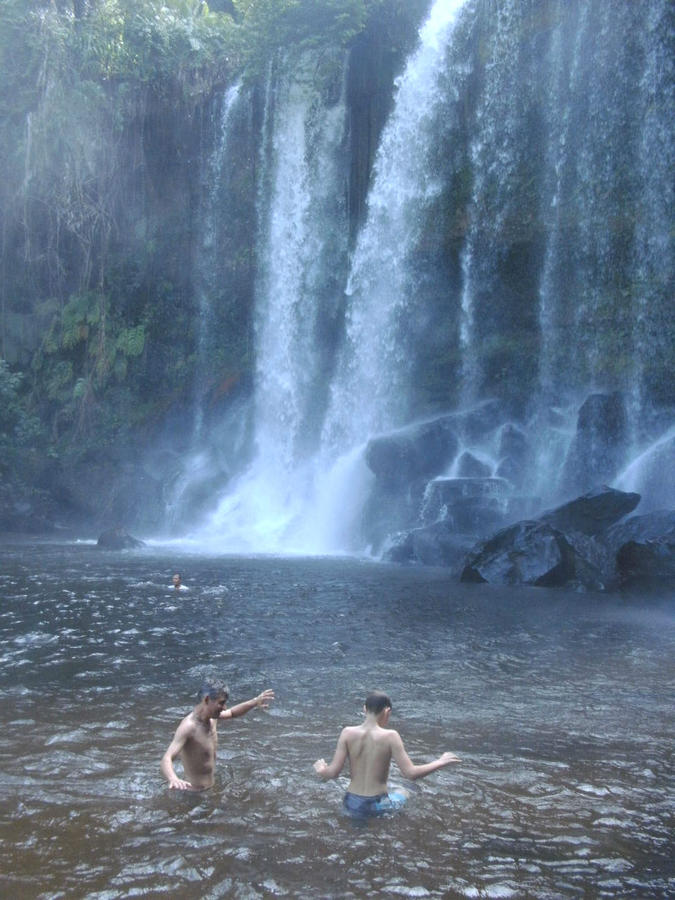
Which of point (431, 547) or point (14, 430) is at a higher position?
point (14, 430)

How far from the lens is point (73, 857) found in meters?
4.53

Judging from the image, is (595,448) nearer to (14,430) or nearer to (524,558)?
(524,558)

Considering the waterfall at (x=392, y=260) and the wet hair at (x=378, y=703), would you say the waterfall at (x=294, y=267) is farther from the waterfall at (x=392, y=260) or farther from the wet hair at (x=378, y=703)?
the wet hair at (x=378, y=703)

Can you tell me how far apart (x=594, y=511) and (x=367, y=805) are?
43.8 ft

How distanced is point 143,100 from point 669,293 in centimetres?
2018

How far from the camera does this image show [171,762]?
17.7 ft

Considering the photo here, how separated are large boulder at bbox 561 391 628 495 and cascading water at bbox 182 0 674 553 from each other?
9 cm

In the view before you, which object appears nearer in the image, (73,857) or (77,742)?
(73,857)

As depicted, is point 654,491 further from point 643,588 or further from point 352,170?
point 352,170

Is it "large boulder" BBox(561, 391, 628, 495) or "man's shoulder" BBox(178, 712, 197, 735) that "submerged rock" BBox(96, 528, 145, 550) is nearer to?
"large boulder" BBox(561, 391, 628, 495)

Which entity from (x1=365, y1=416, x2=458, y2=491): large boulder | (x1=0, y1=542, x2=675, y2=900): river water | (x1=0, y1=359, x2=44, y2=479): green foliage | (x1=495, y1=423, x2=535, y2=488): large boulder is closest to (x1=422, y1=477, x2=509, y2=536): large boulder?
(x1=365, y1=416, x2=458, y2=491): large boulder

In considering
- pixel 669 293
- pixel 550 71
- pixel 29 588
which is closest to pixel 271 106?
pixel 550 71

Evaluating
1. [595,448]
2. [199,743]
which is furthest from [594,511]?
[199,743]

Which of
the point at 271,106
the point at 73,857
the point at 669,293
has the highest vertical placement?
the point at 271,106
